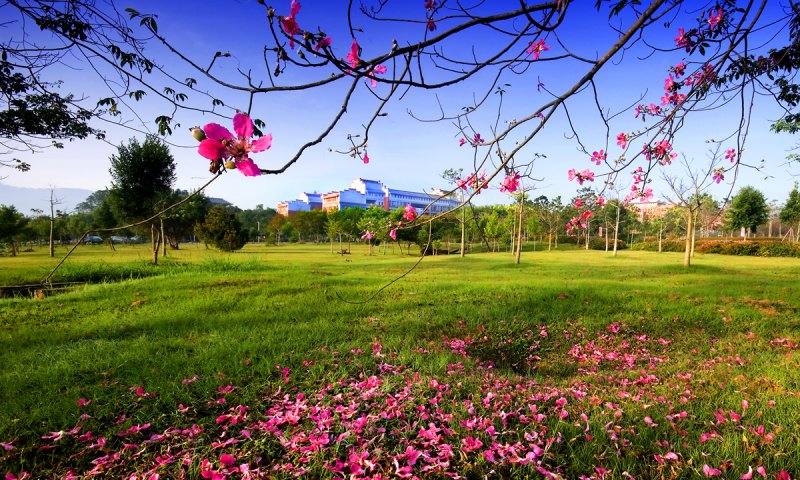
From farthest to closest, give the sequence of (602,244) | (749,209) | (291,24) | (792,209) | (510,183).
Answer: (602,244)
(749,209)
(792,209)
(510,183)
(291,24)

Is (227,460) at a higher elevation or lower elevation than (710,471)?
lower

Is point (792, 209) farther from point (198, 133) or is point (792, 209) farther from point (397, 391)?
point (198, 133)

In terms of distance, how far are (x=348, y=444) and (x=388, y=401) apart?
501mm

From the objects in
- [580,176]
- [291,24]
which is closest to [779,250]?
[580,176]

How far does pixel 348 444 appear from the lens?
6.54ft

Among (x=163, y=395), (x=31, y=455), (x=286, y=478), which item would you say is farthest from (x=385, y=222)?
(x=31, y=455)

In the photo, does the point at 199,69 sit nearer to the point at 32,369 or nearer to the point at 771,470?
the point at 771,470

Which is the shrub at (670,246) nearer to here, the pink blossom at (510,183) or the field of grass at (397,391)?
the field of grass at (397,391)

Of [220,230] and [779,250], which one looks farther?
[220,230]

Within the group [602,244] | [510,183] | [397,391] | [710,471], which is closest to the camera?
[710,471]

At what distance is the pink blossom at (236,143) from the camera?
3.01 feet

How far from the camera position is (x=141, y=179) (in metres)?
17.6

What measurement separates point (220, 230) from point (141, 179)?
813cm

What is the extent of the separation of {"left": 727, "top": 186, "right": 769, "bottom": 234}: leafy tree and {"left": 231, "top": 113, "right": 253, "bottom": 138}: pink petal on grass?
1400 inches
